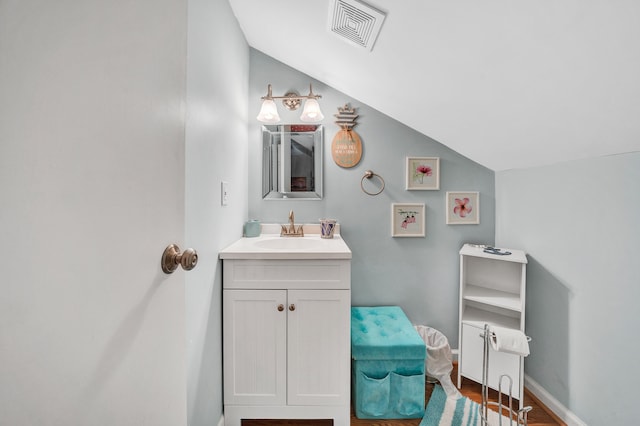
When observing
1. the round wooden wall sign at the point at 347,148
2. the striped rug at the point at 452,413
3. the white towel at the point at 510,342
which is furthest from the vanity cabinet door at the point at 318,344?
the round wooden wall sign at the point at 347,148

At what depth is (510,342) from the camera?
1.34 m

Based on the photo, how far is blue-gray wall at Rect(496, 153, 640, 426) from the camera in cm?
116

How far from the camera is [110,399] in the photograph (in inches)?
15.6

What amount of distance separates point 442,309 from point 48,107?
2.26 metres

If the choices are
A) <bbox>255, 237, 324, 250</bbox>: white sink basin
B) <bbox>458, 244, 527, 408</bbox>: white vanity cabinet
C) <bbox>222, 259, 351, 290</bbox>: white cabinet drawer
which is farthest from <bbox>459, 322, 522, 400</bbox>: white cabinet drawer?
<bbox>255, 237, 324, 250</bbox>: white sink basin

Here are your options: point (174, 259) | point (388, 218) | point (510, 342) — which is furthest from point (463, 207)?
point (174, 259)

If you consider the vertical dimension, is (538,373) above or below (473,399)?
above

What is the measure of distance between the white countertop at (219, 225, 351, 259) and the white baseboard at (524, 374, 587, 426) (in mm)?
1445

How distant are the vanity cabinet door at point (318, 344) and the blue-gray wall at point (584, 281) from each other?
1191 mm

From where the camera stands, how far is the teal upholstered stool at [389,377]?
1464 mm

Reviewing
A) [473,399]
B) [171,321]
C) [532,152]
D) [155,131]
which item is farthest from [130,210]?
[473,399]

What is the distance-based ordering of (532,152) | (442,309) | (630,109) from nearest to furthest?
(630,109) < (532,152) < (442,309)

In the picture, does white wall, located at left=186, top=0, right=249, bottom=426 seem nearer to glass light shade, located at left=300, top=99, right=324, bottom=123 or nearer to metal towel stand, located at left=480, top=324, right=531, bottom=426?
glass light shade, located at left=300, top=99, right=324, bottom=123

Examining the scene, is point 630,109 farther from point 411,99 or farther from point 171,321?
point 171,321
